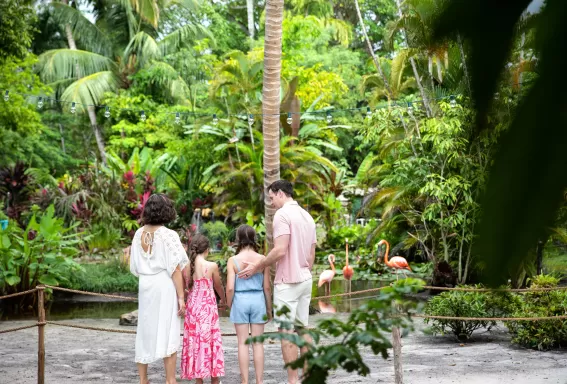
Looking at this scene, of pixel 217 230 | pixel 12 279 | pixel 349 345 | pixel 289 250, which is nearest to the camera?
pixel 349 345

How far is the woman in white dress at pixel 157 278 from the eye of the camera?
5.30 m

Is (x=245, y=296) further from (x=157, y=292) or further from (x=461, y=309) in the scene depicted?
(x=461, y=309)

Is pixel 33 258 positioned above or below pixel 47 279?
above

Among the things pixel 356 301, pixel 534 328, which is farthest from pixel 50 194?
pixel 534 328

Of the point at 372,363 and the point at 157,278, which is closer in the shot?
the point at 157,278

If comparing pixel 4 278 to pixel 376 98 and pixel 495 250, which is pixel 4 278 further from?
pixel 495 250

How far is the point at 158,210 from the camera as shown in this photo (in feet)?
17.3

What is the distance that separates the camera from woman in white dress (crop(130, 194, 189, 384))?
5.30 m

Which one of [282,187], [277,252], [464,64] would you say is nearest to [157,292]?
[277,252]

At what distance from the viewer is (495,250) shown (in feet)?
1.19

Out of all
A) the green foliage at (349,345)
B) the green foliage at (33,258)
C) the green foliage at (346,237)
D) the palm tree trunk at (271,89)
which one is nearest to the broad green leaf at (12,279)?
the green foliage at (33,258)

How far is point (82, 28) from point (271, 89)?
16.4 metres

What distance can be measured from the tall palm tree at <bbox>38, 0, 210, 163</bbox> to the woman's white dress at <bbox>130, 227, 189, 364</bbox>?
16924mm

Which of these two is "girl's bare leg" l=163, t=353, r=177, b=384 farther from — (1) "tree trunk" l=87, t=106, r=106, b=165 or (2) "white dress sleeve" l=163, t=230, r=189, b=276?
(1) "tree trunk" l=87, t=106, r=106, b=165
